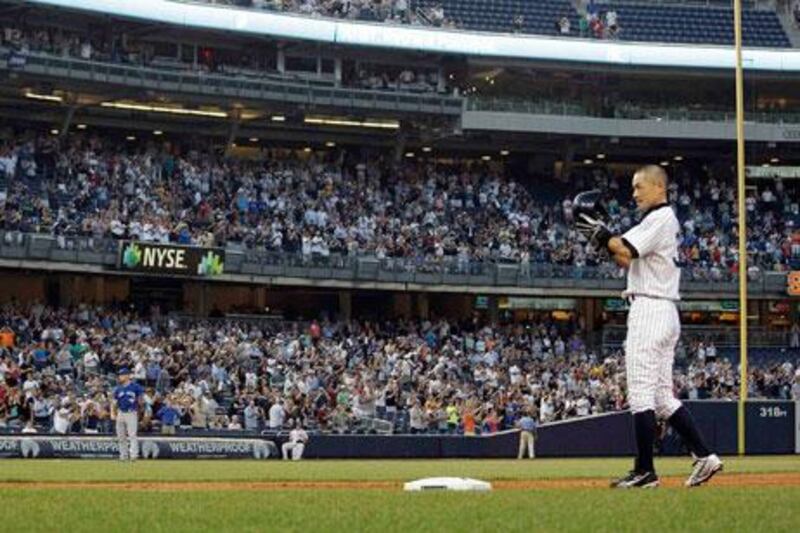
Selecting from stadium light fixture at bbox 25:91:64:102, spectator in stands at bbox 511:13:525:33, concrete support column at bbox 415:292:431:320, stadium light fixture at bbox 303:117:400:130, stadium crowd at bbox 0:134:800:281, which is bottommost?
concrete support column at bbox 415:292:431:320

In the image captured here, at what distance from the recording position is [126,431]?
992 inches

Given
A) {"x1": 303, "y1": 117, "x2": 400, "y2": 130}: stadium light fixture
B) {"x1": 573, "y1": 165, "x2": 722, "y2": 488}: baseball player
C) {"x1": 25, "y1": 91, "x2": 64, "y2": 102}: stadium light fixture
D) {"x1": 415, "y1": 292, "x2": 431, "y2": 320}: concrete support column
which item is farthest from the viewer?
{"x1": 415, "y1": 292, "x2": 431, "y2": 320}: concrete support column

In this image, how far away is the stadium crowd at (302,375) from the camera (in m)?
33.1

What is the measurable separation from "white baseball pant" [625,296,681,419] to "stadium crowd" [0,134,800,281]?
99.9ft

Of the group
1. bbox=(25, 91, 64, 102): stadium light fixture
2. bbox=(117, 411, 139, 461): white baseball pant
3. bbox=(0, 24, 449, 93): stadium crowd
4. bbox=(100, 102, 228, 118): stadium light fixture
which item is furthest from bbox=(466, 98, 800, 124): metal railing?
bbox=(117, 411, 139, 461): white baseball pant

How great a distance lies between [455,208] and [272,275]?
8.06m

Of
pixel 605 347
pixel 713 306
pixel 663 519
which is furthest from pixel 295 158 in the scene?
pixel 663 519

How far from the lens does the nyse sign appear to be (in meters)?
40.5

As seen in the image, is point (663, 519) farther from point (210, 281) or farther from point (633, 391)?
point (210, 281)

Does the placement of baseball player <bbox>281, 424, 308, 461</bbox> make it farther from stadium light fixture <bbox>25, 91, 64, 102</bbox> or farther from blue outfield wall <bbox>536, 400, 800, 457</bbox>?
stadium light fixture <bbox>25, 91, 64, 102</bbox>

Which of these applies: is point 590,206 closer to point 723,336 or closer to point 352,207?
point 352,207

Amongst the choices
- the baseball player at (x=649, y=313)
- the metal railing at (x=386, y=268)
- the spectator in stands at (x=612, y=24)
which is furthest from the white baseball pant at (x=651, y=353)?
the spectator in stands at (x=612, y=24)

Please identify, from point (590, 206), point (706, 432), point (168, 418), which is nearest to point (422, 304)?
point (706, 432)

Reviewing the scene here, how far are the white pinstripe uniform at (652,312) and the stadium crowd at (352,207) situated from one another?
99.7 feet
